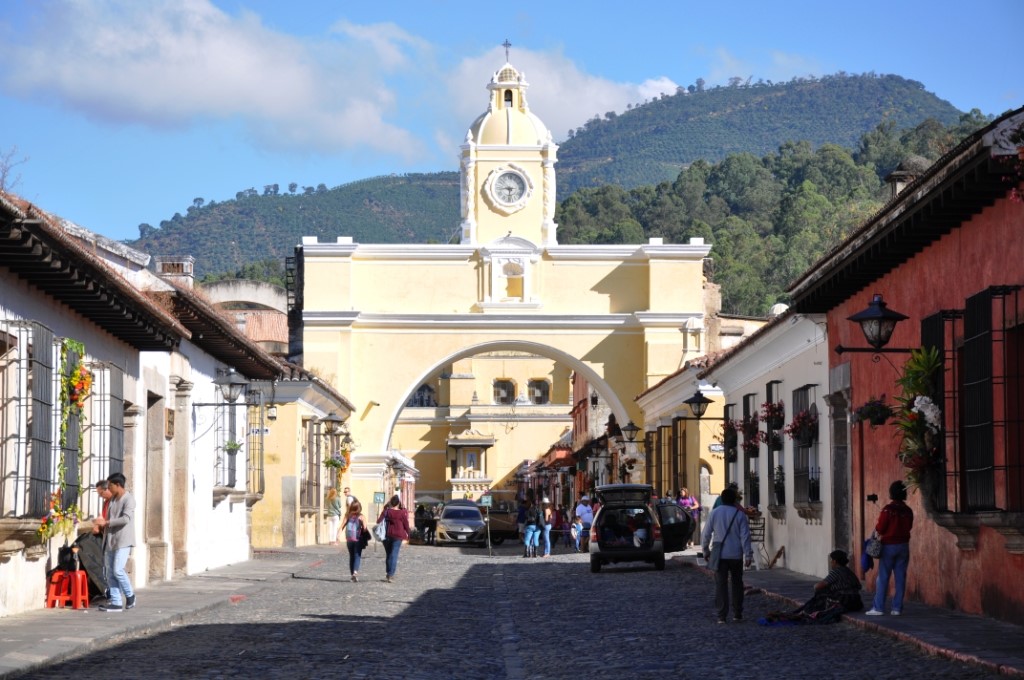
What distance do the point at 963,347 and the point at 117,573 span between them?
8.04 metres

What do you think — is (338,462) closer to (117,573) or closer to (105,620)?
(117,573)

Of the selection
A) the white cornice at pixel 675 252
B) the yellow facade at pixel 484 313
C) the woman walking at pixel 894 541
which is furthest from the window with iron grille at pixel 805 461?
the white cornice at pixel 675 252

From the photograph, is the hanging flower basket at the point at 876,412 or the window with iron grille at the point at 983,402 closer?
the window with iron grille at the point at 983,402

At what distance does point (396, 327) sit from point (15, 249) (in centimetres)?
3875

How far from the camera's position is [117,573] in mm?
16594

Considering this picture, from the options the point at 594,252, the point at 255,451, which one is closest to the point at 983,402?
the point at 255,451

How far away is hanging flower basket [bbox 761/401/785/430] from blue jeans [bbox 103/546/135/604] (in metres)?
11.3

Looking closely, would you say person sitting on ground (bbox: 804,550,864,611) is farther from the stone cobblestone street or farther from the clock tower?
the clock tower

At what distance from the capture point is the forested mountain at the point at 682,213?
355 ft

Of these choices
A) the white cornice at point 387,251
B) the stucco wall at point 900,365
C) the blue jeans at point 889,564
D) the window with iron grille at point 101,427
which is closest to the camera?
the stucco wall at point 900,365

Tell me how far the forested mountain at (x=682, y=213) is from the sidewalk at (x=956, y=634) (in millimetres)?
59414

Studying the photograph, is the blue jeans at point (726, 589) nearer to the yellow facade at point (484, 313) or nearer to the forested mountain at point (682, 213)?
the yellow facade at point (484, 313)

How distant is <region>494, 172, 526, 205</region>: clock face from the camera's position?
54344 mm

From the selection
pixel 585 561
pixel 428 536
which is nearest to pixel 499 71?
pixel 428 536
